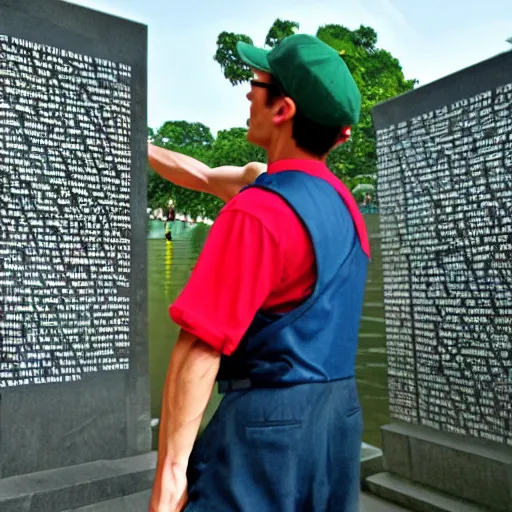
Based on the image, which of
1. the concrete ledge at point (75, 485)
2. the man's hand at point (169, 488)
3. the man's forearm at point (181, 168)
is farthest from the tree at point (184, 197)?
the man's hand at point (169, 488)

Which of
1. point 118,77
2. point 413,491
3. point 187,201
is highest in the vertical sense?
point 187,201

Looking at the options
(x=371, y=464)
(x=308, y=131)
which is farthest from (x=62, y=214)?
(x=308, y=131)

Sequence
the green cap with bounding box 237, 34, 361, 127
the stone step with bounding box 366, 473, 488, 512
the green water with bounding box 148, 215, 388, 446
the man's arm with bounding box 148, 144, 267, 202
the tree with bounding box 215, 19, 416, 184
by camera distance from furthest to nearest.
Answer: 1. the tree with bounding box 215, 19, 416, 184
2. the green water with bounding box 148, 215, 388, 446
3. the stone step with bounding box 366, 473, 488, 512
4. the man's arm with bounding box 148, 144, 267, 202
5. the green cap with bounding box 237, 34, 361, 127

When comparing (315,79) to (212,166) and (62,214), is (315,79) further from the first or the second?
(212,166)

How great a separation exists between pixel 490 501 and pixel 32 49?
357cm

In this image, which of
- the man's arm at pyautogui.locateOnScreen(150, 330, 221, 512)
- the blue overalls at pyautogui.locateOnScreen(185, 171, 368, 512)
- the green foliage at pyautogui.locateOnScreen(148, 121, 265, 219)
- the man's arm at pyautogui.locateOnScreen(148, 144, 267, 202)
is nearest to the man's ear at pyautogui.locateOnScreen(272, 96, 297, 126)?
→ the blue overalls at pyautogui.locateOnScreen(185, 171, 368, 512)

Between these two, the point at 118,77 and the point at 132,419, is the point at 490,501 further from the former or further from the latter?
the point at 118,77

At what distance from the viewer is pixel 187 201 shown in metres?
23.2

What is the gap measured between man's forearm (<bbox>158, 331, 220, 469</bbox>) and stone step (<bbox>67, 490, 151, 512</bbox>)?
8.71 ft

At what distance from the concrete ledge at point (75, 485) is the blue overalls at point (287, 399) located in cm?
250

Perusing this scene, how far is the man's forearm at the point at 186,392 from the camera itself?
1260mm

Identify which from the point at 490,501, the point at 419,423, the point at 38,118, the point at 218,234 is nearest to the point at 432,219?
the point at 419,423

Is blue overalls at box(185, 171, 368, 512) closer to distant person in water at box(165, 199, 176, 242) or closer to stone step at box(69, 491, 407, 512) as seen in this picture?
stone step at box(69, 491, 407, 512)

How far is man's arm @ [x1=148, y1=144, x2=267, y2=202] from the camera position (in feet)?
7.47
